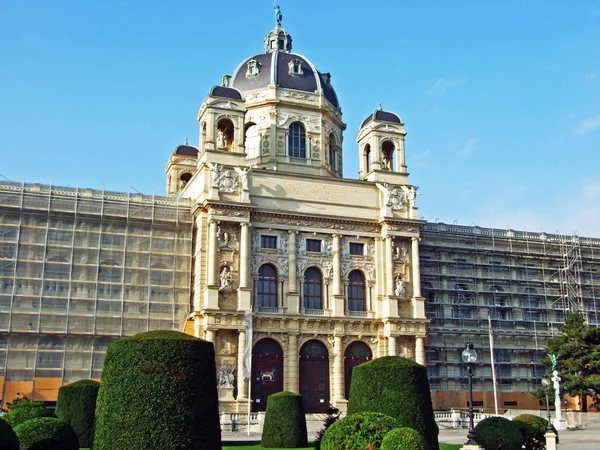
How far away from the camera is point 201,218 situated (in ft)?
145

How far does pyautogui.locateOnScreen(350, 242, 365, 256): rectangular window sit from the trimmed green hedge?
67.4 ft

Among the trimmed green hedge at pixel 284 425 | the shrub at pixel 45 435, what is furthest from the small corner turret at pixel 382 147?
the shrub at pixel 45 435

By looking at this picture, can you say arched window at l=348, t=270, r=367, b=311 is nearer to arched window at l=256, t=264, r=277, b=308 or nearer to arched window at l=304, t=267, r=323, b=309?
arched window at l=304, t=267, r=323, b=309

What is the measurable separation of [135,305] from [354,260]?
14538 mm

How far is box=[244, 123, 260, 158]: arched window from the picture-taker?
51219 mm

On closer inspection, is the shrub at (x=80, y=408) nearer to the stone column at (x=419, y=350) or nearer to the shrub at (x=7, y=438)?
the shrub at (x=7, y=438)

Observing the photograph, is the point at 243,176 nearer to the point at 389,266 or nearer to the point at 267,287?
the point at 267,287

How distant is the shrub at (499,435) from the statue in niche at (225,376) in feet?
66.3

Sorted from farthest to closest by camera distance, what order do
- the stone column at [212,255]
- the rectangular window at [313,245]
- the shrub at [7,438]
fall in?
the rectangular window at [313,245]
the stone column at [212,255]
the shrub at [7,438]

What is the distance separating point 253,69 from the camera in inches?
2103

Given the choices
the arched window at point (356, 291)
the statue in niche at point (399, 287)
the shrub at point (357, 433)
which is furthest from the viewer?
the arched window at point (356, 291)

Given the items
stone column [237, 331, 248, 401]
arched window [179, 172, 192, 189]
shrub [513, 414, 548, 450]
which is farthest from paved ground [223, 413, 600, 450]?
arched window [179, 172, 192, 189]

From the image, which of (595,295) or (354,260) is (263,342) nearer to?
(354,260)

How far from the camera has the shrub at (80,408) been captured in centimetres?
2469
